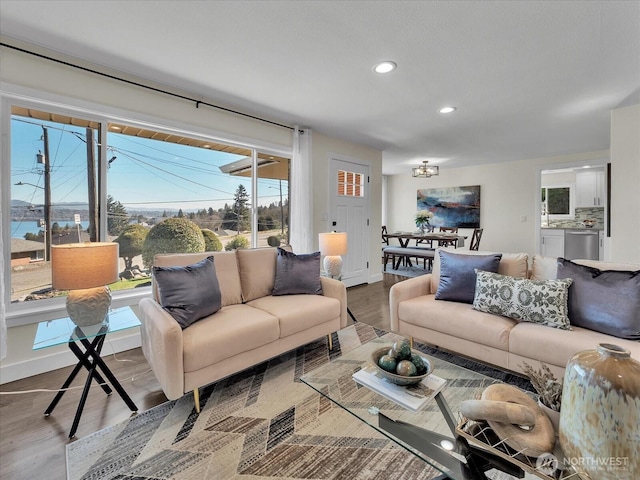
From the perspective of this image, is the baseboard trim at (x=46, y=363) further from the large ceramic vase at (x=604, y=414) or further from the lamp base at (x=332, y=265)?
the large ceramic vase at (x=604, y=414)

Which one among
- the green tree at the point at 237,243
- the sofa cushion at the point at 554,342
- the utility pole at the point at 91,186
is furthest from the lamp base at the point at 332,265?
the utility pole at the point at 91,186

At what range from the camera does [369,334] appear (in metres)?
2.94

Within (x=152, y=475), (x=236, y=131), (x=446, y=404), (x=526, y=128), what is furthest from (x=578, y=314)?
(x=236, y=131)

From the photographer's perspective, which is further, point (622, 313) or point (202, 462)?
point (622, 313)

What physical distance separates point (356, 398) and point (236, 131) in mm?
3081

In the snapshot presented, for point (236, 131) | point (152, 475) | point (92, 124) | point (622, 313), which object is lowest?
point (152, 475)

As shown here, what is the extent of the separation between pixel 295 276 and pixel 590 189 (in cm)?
698

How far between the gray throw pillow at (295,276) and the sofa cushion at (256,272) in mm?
66

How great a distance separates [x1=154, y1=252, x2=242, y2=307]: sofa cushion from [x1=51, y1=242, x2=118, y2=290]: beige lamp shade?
20.1 inches

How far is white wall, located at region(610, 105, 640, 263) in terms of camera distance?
3.17m

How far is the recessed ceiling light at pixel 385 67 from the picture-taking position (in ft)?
7.75

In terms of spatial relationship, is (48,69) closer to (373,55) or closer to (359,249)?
(373,55)

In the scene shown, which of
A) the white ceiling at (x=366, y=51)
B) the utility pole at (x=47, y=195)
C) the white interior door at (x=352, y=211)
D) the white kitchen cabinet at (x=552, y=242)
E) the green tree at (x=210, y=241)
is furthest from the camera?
the white kitchen cabinet at (x=552, y=242)

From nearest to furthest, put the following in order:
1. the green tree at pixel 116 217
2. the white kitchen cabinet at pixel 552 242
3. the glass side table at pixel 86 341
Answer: the glass side table at pixel 86 341
the green tree at pixel 116 217
the white kitchen cabinet at pixel 552 242
